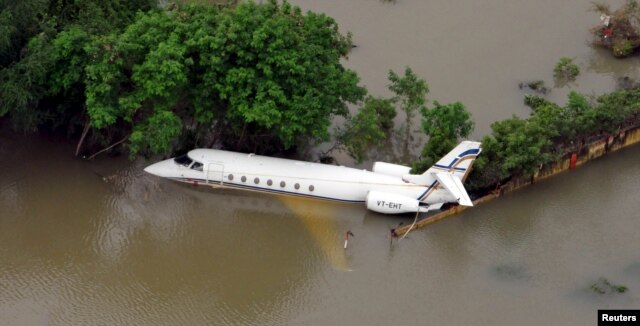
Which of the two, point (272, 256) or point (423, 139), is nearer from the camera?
point (272, 256)

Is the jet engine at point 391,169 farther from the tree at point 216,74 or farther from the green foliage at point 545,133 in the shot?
the green foliage at point 545,133

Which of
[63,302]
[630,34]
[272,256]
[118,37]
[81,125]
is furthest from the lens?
[630,34]

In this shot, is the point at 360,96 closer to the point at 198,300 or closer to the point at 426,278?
the point at 426,278

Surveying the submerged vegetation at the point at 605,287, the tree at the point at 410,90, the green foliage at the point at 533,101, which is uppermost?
the green foliage at the point at 533,101

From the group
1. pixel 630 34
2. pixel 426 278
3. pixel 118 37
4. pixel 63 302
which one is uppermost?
pixel 630 34

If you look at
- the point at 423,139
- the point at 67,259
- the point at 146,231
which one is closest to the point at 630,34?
the point at 423,139

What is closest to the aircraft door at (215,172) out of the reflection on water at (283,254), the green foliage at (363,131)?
the reflection on water at (283,254)

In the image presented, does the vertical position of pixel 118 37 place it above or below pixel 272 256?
above
